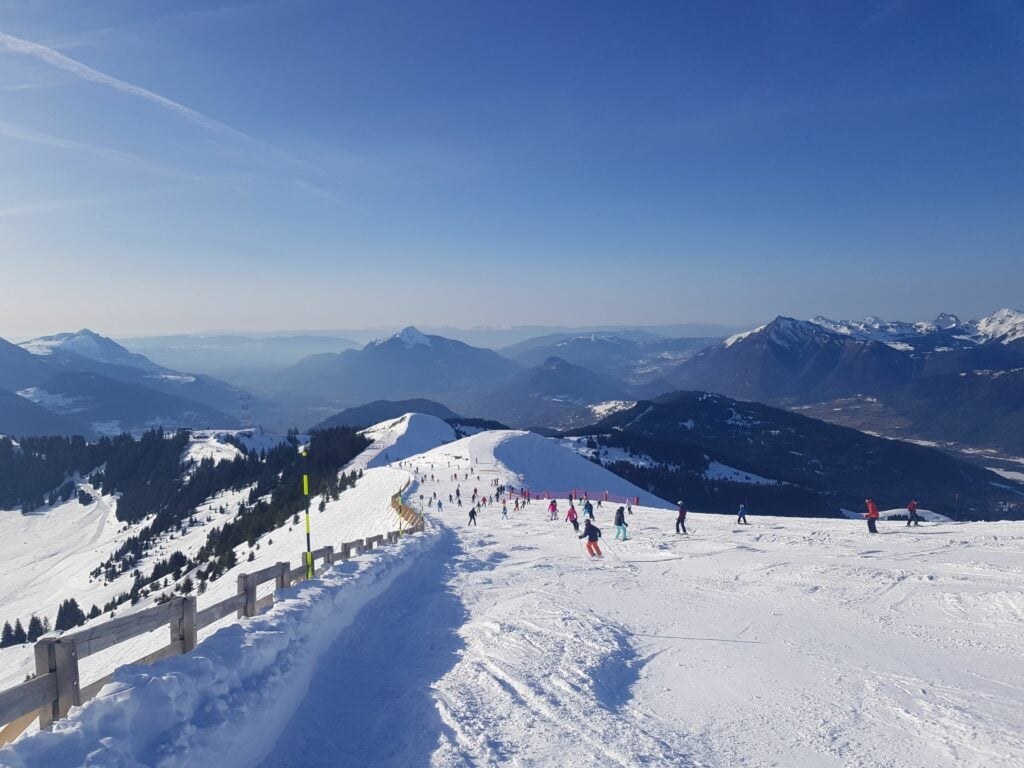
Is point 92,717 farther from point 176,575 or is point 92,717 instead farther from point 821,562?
point 176,575

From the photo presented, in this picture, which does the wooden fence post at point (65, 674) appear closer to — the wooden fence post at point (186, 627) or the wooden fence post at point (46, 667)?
the wooden fence post at point (46, 667)

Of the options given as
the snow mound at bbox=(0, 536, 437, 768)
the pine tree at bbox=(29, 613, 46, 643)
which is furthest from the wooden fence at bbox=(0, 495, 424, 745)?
the pine tree at bbox=(29, 613, 46, 643)

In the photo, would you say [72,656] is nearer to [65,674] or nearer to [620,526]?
[65,674]


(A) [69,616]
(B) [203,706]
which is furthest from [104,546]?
(B) [203,706]

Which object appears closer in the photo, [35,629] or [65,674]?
[65,674]

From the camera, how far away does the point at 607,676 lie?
9336 mm

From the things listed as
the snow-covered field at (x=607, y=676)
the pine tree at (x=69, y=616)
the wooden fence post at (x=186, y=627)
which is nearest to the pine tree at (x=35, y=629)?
the pine tree at (x=69, y=616)

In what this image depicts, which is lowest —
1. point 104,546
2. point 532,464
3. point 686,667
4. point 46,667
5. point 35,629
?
point 104,546

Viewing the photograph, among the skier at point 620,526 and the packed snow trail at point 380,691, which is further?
the skier at point 620,526

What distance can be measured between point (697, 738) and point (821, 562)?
1340 centimetres

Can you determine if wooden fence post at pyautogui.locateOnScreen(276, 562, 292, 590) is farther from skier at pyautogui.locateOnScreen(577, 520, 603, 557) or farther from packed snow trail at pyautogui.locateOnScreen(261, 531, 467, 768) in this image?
skier at pyautogui.locateOnScreen(577, 520, 603, 557)

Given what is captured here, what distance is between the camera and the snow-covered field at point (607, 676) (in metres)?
6.80

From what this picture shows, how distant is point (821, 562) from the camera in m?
18.6

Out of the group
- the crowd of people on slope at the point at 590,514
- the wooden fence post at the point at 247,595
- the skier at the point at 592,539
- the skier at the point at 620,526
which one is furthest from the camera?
the skier at the point at 620,526
